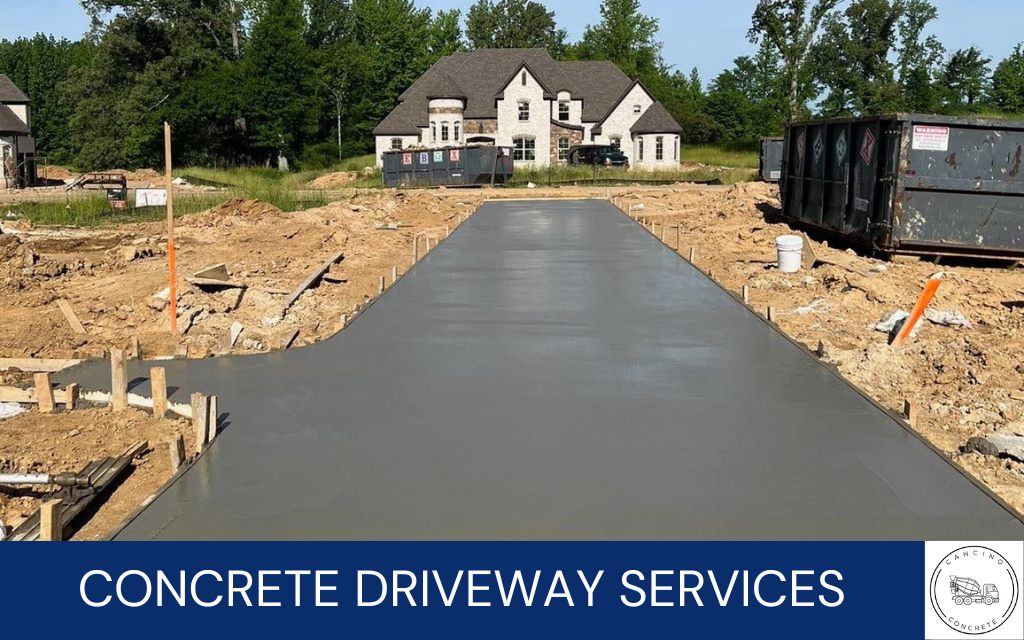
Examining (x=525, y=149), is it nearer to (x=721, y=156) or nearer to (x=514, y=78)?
(x=514, y=78)

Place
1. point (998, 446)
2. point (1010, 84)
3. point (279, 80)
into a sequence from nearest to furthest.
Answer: point (998, 446) → point (279, 80) → point (1010, 84)

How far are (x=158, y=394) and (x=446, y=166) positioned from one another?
38.5 m

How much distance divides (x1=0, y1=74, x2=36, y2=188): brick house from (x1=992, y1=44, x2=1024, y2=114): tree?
208 ft

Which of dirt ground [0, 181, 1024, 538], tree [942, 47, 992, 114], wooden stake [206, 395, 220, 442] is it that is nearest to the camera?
wooden stake [206, 395, 220, 442]

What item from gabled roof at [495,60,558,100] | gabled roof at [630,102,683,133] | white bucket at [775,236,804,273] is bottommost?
white bucket at [775,236,804,273]

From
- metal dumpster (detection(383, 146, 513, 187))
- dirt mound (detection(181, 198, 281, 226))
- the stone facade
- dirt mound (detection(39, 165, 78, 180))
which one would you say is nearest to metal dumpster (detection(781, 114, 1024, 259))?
dirt mound (detection(181, 198, 281, 226))

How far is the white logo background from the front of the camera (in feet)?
16.6

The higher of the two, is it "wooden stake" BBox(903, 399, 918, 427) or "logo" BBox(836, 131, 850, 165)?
"logo" BBox(836, 131, 850, 165)

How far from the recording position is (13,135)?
5666 cm

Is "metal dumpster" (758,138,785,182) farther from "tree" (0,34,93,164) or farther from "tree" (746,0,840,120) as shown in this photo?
"tree" (0,34,93,164)

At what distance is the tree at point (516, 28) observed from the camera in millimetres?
106688

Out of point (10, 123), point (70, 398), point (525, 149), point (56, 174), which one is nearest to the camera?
point (70, 398)

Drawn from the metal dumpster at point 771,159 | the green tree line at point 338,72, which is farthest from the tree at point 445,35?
the metal dumpster at point 771,159

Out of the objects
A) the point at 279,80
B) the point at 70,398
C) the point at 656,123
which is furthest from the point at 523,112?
the point at 70,398
